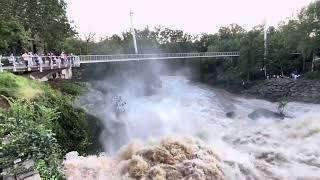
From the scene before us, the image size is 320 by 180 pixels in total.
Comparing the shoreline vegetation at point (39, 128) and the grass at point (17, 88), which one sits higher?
the grass at point (17, 88)

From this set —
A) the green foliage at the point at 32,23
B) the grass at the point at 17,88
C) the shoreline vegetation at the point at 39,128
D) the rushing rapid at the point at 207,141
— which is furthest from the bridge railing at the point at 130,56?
the grass at the point at 17,88

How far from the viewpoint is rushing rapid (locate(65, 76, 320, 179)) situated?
16906 millimetres

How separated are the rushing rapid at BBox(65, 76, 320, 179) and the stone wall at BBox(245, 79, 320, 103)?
5.64 m

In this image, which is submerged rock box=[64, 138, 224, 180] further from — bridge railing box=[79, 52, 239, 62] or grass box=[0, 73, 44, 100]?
bridge railing box=[79, 52, 239, 62]

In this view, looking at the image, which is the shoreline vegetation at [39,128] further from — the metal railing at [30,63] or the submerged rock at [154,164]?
the metal railing at [30,63]

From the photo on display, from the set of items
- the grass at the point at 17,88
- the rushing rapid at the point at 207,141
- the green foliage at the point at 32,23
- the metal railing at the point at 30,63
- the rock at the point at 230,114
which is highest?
the green foliage at the point at 32,23

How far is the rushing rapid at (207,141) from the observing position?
55.5 feet

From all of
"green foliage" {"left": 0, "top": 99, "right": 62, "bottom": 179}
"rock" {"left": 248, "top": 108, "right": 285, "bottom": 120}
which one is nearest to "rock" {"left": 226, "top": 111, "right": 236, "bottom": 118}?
"rock" {"left": 248, "top": 108, "right": 285, "bottom": 120}

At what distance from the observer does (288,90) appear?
146ft

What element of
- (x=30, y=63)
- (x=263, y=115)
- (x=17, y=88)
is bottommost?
(x=263, y=115)

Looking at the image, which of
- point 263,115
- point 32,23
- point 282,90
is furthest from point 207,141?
point 282,90

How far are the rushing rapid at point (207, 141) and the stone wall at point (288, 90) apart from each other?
5641mm

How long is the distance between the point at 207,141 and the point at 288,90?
2603 centimetres

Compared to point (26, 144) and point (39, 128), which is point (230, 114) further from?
point (26, 144)
